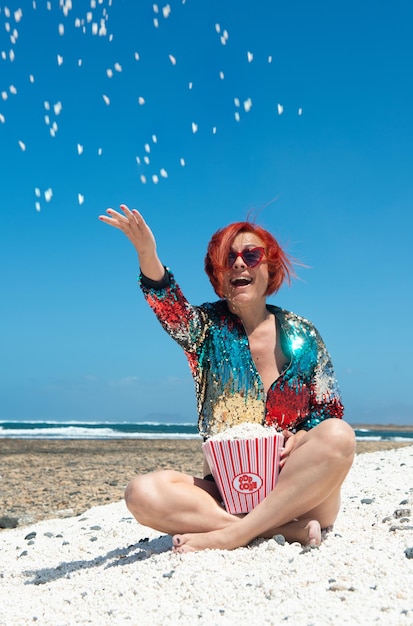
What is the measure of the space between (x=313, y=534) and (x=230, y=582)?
755 millimetres

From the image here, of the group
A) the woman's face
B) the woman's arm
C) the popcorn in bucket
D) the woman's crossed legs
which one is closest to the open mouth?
the woman's face

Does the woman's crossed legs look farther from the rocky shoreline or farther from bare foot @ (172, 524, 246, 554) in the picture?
the rocky shoreline

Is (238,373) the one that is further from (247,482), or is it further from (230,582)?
(230,582)

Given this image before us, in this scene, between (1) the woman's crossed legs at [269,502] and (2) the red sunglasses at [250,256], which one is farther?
(2) the red sunglasses at [250,256]

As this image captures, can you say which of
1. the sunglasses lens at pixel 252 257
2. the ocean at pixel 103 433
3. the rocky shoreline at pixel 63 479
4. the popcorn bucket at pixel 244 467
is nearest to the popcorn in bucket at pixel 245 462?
the popcorn bucket at pixel 244 467

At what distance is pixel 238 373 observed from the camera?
4.21 meters

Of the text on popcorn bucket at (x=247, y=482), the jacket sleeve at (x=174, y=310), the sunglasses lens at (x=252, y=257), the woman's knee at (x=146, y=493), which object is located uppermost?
the sunglasses lens at (x=252, y=257)

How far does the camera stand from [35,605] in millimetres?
3654

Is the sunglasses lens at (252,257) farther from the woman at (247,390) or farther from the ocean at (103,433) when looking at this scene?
the ocean at (103,433)

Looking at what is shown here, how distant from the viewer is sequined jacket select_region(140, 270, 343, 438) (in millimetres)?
4188

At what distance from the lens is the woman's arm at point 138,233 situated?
404 cm

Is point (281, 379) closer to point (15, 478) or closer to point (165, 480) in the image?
point (165, 480)

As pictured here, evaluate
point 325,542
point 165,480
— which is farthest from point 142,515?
point 325,542

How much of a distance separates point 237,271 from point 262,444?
1115 mm
